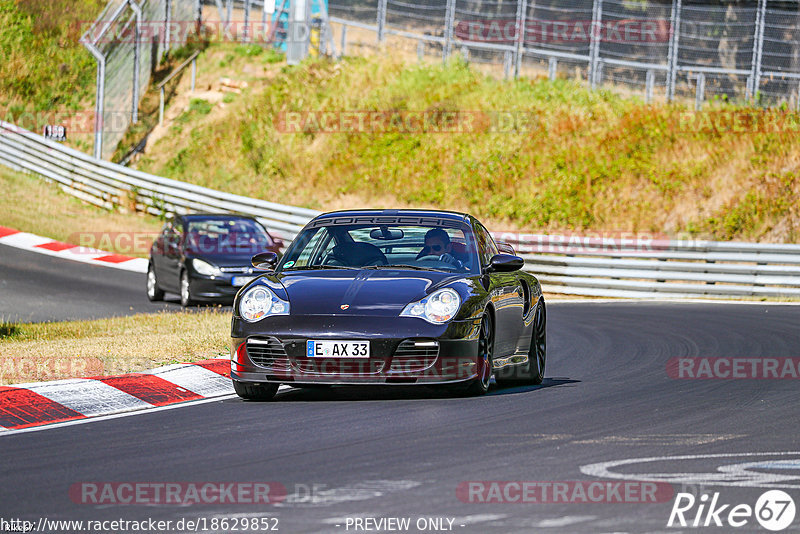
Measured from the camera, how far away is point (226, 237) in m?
21.6

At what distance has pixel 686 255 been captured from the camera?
23.8 metres

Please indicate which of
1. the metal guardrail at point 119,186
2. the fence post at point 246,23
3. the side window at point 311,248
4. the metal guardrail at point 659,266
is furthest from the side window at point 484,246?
the fence post at point 246,23

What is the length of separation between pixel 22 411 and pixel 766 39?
25939mm

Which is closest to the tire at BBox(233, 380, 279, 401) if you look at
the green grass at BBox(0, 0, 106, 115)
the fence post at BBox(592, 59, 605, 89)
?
the fence post at BBox(592, 59, 605, 89)

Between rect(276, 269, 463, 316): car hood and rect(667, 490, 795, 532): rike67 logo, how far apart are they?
361 centimetres

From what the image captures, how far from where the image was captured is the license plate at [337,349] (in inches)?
348

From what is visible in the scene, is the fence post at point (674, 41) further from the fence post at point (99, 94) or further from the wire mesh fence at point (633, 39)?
the fence post at point (99, 94)

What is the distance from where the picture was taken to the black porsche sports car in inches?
351

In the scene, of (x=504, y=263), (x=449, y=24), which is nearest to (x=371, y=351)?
(x=504, y=263)

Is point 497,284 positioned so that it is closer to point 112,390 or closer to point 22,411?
point 112,390

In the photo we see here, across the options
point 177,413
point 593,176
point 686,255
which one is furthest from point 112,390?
point 593,176

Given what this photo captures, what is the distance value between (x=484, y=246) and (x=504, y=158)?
22312 mm

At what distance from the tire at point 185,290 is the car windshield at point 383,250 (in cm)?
983

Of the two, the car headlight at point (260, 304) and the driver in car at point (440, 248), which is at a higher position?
the driver in car at point (440, 248)
